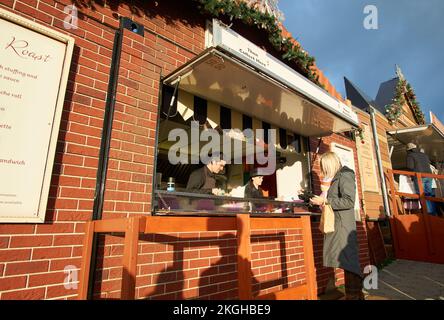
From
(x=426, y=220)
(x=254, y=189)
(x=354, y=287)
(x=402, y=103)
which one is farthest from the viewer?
(x=402, y=103)

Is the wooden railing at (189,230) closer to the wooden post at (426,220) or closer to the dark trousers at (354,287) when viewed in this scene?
the dark trousers at (354,287)

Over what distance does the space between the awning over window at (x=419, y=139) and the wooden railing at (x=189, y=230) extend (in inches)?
295

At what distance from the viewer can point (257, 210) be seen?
12.9ft

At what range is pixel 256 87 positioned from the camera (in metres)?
3.42

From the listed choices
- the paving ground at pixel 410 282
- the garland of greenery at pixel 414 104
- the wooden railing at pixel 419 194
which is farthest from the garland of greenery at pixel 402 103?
the paving ground at pixel 410 282

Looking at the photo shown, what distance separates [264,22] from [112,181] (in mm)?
3415

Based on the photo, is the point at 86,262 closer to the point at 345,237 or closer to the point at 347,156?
the point at 345,237

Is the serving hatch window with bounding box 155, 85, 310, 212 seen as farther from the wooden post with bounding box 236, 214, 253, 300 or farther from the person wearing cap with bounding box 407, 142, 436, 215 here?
the person wearing cap with bounding box 407, 142, 436, 215

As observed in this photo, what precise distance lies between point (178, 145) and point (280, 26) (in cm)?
317

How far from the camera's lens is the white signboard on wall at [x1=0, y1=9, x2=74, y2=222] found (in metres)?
2.14

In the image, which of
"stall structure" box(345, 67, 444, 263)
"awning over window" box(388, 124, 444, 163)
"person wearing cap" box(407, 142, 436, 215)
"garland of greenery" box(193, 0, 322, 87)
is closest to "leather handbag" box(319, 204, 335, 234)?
"garland of greenery" box(193, 0, 322, 87)

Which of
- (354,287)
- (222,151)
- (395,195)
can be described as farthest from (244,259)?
(395,195)

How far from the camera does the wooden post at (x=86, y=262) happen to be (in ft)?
7.51

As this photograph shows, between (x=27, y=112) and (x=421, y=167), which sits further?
(x=421, y=167)
